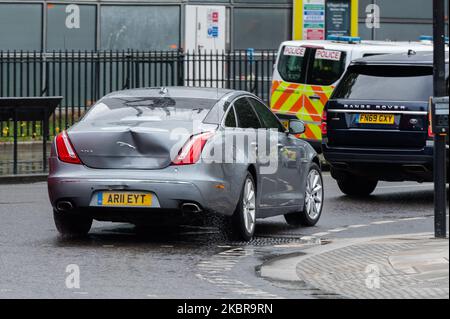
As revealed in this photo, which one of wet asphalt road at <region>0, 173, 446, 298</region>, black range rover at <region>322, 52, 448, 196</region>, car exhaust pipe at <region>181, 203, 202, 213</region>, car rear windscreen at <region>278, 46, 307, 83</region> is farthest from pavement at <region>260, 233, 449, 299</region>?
car rear windscreen at <region>278, 46, 307, 83</region>

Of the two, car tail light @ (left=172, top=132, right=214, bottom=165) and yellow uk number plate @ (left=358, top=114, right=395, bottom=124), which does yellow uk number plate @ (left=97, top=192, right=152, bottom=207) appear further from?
yellow uk number plate @ (left=358, top=114, right=395, bottom=124)

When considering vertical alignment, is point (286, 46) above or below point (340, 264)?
above

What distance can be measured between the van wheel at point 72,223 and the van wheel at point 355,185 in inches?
224

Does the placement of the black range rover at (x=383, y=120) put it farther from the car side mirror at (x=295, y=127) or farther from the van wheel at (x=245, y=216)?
the van wheel at (x=245, y=216)

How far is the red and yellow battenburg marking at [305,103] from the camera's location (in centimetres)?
2341

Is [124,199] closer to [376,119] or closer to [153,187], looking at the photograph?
[153,187]

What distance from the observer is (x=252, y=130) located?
14180 mm

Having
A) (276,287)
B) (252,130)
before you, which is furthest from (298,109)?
(276,287)

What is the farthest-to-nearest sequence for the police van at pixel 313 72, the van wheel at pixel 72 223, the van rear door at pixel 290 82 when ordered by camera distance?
the van rear door at pixel 290 82
the police van at pixel 313 72
the van wheel at pixel 72 223

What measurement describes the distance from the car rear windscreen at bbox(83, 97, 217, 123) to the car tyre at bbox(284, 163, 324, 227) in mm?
2084

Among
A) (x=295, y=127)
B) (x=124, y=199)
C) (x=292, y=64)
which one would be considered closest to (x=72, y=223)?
(x=124, y=199)

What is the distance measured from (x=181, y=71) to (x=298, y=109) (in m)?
4.52

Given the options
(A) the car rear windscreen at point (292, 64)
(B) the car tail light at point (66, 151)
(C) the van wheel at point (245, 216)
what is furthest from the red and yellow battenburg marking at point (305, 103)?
(B) the car tail light at point (66, 151)

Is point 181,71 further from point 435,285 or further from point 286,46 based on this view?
point 435,285
